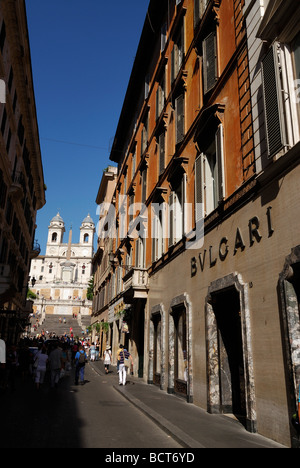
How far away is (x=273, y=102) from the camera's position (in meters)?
7.66

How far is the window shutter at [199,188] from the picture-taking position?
11656 mm

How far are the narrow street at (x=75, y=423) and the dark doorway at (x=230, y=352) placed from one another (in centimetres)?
228

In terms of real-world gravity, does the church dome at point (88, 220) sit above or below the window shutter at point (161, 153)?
above

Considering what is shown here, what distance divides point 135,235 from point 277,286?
15.6 m

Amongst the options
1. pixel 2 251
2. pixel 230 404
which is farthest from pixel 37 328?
pixel 230 404

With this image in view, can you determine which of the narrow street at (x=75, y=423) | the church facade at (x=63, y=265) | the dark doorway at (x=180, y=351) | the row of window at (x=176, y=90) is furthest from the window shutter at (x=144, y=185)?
the church facade at (x=63, y=265)

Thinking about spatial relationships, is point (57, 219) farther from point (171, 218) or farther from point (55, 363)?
point (171, 218)

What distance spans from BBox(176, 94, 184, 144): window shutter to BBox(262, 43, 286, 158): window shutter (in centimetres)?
667

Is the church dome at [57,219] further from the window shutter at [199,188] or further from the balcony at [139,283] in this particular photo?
the window shutter at [199,188]

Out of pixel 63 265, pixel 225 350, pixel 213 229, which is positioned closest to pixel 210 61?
pixel 213 229

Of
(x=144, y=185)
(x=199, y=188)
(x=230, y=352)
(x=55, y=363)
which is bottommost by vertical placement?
(x=55, y=363)

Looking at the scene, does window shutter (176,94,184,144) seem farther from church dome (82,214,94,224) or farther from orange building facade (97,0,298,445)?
church dome (82,214,94,224)

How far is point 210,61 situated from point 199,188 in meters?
4.20

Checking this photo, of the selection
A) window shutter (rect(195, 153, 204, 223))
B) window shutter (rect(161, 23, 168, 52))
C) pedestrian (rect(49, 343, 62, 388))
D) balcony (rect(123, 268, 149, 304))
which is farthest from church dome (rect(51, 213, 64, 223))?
window shutter (rect(195, 153, 204, 223))
